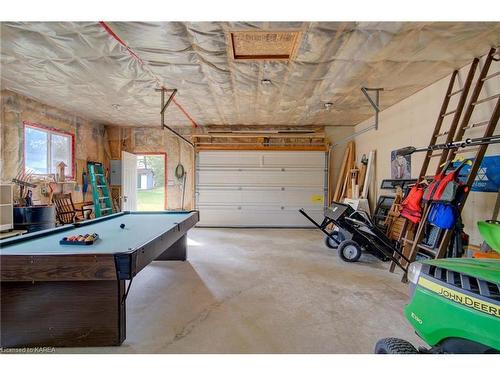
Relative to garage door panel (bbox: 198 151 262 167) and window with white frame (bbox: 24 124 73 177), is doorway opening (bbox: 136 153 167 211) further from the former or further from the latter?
window with white frame (bbox: 24 124 73 177)

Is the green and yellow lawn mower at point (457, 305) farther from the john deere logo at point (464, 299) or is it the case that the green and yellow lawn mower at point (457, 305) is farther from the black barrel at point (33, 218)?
the black barrel at point (33, 218)

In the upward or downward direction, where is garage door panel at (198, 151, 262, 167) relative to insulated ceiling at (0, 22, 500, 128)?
downward

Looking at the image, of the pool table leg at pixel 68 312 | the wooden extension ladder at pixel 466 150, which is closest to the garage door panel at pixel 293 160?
the wooden extension ladder at pixel 466 150

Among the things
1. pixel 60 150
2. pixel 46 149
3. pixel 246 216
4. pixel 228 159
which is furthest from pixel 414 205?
pixel 60 150

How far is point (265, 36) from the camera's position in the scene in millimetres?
2764

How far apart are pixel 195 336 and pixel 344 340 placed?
121 centimetres

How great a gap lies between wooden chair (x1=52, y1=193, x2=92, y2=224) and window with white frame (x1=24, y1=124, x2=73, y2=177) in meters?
0.53

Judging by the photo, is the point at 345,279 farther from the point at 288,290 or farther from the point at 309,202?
the point at 309,202

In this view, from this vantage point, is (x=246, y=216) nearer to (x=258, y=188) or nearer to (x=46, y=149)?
(x=258, y=188)

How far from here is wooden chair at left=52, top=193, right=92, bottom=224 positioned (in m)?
5.56

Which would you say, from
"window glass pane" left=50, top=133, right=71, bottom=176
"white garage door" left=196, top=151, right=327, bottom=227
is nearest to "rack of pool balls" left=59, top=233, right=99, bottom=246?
"window glass pane" left=50, top=133, right=71, bottom=176

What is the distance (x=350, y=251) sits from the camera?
171 inches

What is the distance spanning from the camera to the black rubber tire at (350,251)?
430 cm

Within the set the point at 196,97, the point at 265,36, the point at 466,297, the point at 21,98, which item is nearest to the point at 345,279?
the point at 466,297
